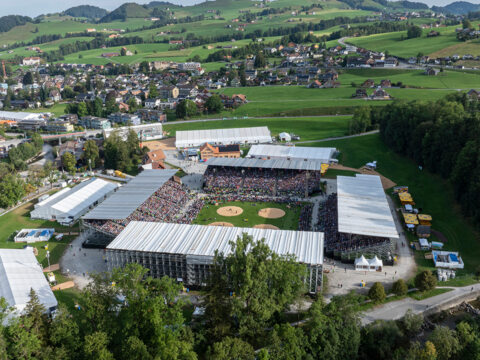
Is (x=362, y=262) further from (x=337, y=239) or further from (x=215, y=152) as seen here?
(x=215, y=152)

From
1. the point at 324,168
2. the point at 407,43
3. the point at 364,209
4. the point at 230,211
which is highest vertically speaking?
the point at 407,43

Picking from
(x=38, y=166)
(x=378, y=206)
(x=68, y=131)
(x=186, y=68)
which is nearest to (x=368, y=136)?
(x=378, y=206)

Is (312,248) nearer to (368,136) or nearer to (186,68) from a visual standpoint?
(368,136)

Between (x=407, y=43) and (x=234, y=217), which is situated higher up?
(x=407, y=43)

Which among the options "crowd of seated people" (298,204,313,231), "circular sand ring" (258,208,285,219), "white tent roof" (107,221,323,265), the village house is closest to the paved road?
"white tent roof" (107,221,323,265)

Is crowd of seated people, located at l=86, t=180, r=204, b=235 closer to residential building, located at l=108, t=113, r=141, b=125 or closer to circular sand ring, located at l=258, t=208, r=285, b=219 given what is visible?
circular sand ring, located at l=258, t=208, r=285, b=219

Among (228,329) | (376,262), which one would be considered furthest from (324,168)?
(228,329)

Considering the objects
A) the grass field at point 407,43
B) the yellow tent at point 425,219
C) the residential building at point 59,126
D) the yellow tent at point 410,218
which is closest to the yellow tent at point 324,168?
the yellow tent at point 410,218

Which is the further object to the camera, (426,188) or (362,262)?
(426,188)
